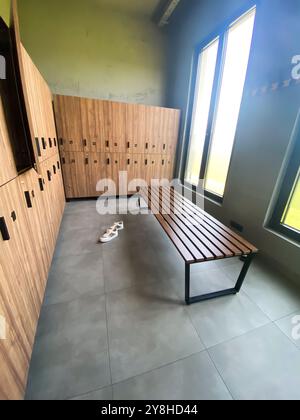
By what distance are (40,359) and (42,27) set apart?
15.3 feet

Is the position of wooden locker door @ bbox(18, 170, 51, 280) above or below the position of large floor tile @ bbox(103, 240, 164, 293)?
above

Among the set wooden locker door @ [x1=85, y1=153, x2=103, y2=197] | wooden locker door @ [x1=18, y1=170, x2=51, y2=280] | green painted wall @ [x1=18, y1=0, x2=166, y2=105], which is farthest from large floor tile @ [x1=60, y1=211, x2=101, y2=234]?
green painted wall @ [x1=18, y1=0, x2=166, y2=105]

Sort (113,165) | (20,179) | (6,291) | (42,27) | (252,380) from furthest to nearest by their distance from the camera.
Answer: (113,165) → (42,27) → (20,179) → (252,380) → (6,291)

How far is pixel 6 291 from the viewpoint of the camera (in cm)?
80

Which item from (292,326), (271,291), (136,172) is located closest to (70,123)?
(136,172)

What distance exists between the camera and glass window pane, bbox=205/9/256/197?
2207mm

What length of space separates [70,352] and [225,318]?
1.10m

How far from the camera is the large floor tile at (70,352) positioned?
36.2 inches

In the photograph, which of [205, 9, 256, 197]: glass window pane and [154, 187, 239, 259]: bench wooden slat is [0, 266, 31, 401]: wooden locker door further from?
[205, 9, 256, 197]: glass window pane

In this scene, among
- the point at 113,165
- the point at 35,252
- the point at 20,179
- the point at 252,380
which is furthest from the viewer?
the point at 113,165

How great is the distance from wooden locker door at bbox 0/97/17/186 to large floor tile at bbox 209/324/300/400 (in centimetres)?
159

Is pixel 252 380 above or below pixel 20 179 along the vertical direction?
below
